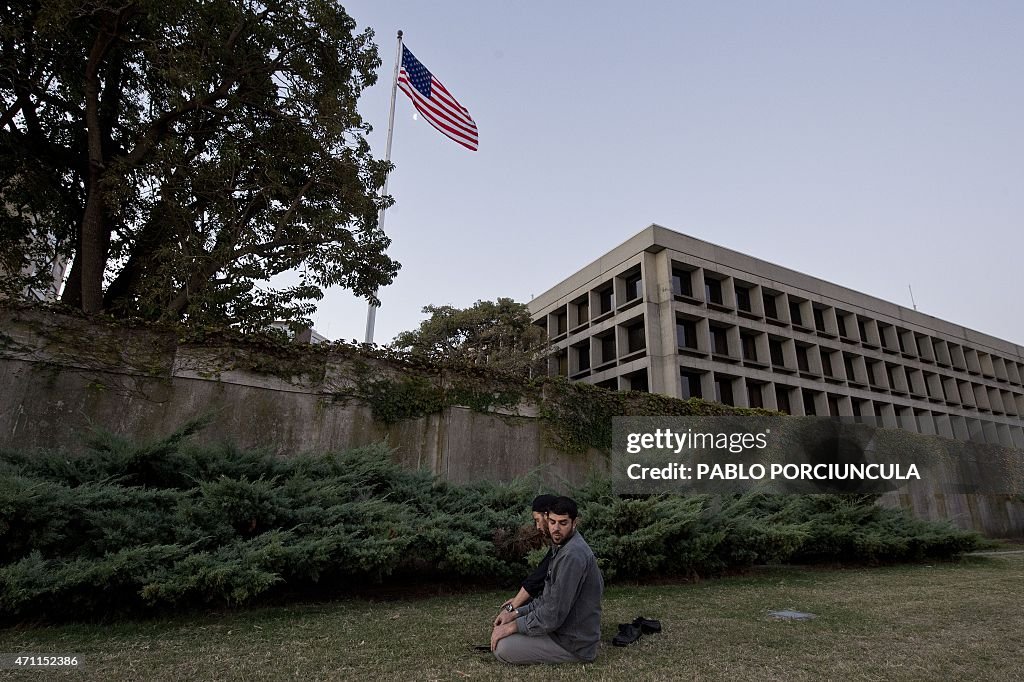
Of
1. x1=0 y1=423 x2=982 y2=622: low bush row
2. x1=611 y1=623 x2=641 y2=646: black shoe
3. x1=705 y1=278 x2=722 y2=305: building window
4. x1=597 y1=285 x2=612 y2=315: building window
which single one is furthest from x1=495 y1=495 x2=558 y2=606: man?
x1=705 y1=278 x2=722 y2=305: building window

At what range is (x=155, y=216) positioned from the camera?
504 inches

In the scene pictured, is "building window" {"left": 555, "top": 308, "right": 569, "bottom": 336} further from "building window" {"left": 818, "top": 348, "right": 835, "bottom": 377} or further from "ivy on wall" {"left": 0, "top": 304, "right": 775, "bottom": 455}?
"ivy on wall" {"left": 0, "top": 304, "right": 775, "bottom": 455}

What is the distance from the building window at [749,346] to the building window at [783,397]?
2.36 metres

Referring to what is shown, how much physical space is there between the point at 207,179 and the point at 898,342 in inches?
1853

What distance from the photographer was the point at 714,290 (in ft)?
111

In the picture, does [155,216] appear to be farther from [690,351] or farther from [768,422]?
[690,351]

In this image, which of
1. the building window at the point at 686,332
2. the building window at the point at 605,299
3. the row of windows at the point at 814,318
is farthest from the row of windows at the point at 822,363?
the building window at the point at 605,299

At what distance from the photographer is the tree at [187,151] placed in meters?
11.2

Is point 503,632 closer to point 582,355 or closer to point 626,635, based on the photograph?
point 626,635

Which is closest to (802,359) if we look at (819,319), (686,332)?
(819,319)

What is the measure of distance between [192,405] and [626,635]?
8.33 m

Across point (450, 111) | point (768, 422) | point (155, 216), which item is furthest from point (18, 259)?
point (768, 422)

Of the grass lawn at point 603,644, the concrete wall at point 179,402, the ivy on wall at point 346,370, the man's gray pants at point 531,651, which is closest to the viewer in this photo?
the grass lawn at point 603,644

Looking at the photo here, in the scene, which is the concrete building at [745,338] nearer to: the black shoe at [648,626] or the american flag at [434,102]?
the american flag at [434,102]
